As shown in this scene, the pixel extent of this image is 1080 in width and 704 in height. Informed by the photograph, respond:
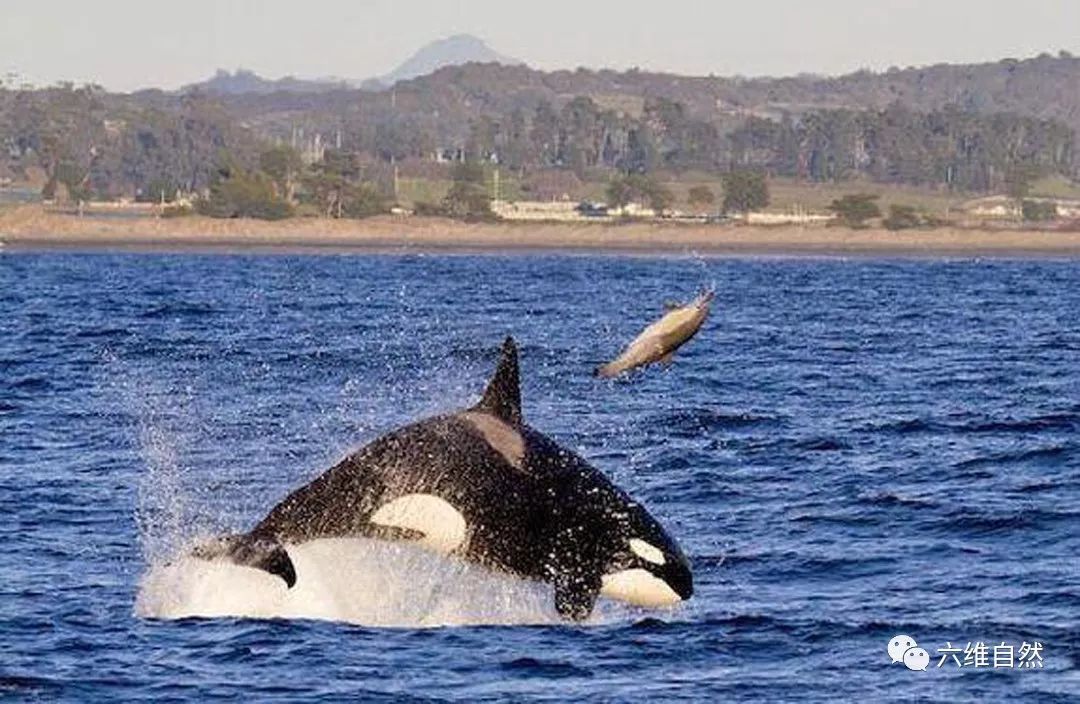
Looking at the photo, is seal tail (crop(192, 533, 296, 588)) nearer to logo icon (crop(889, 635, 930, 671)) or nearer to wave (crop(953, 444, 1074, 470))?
logo icon (crop(889, 635, 930, 671))

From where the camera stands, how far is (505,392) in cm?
1839

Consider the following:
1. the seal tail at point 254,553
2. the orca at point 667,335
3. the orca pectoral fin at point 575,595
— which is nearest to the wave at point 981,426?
the orca at point 667,335

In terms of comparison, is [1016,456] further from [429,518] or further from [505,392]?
[429,518]

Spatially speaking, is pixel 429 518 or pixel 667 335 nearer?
pixel 429 518

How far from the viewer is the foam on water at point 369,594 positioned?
19.0 m

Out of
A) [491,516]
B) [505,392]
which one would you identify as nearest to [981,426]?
[505,392]

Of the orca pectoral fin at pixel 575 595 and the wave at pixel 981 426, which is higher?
the orca pectoral fin at pixel 575 595

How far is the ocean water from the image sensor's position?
17438mm

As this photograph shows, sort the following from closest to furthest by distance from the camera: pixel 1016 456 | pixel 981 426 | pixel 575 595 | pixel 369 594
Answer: pixel 575 595 → pixel 369 594 → pixel 1016 456 → pixel 981 426

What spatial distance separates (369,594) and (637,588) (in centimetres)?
261

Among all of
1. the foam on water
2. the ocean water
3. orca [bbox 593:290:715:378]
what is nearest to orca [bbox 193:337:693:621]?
the ocean water

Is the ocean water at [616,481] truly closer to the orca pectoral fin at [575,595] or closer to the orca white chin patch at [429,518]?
the orca pectoral fin at [575,595]

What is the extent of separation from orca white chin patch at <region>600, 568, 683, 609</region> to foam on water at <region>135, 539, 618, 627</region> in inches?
32.1

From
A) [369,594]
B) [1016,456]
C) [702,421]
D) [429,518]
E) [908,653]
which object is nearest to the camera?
[429,518]
